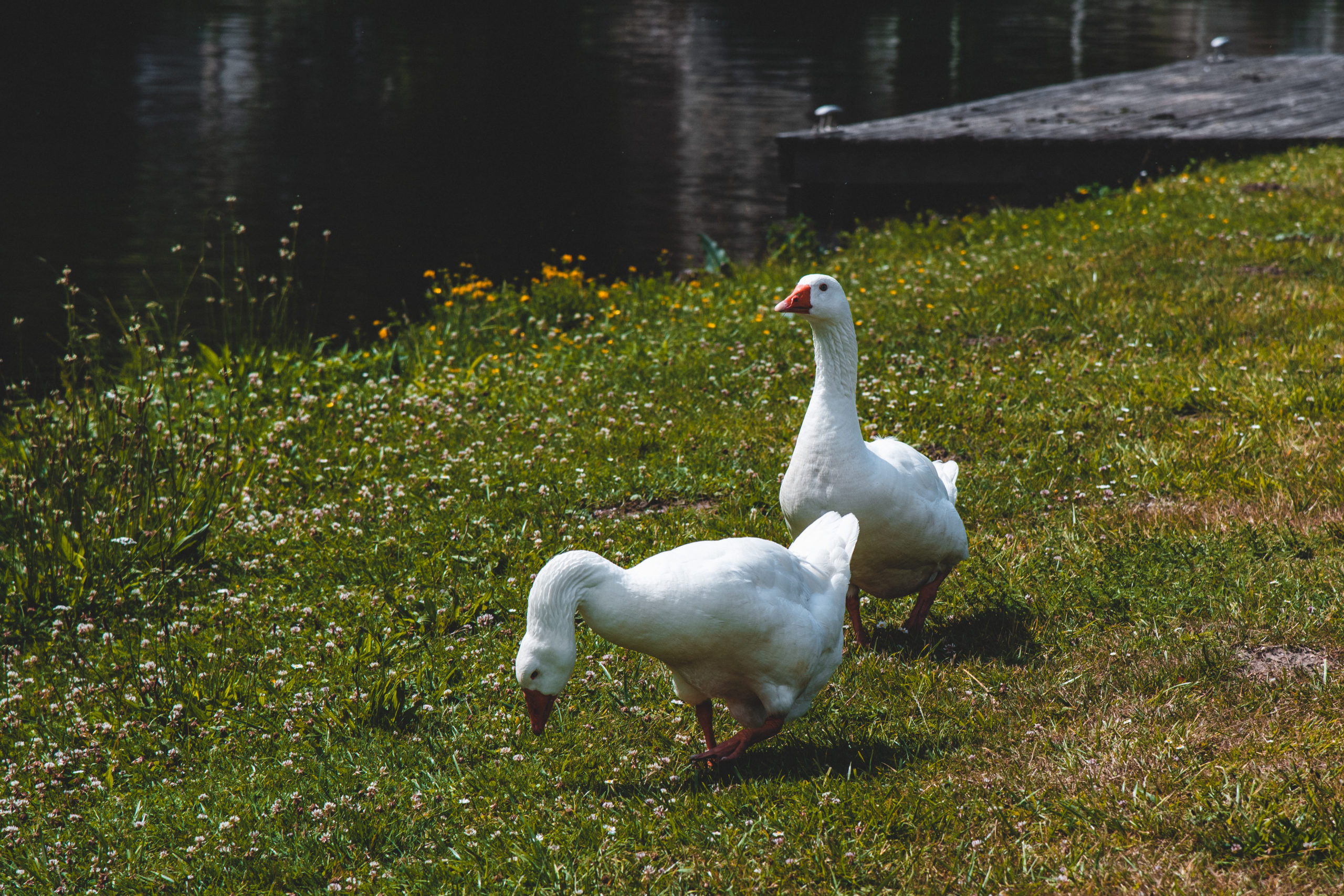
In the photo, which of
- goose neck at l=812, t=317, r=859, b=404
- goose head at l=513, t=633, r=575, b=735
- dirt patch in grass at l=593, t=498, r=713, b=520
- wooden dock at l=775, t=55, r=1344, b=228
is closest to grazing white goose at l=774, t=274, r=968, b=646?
goose neck at l=812, t=317, r=859, b=404

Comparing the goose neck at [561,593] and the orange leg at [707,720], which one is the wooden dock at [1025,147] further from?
the goose neck at [561,593]

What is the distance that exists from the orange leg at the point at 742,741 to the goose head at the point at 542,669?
1.90 feet

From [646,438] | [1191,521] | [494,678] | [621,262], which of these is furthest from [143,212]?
[1191,521]

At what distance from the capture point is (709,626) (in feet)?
12.4

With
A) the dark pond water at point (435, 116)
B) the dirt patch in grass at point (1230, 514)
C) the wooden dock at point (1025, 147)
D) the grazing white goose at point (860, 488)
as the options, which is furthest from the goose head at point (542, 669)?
the wooden dock at point (1025, 147)

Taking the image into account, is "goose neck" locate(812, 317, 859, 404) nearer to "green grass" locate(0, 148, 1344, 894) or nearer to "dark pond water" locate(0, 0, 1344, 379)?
"green grass" locate(0, 148, 1344, 894)

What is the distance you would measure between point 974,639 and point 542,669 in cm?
202

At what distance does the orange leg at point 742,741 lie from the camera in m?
3.96

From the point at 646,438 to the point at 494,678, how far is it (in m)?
2.72

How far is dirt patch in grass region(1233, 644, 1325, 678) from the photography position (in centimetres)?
425

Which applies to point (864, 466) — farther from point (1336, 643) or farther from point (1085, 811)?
point (1336, 643)

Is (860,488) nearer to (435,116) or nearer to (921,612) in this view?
(921,612)

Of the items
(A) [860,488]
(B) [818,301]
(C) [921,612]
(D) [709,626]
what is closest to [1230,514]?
(C) [921,612]

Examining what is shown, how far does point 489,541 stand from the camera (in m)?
6.06
